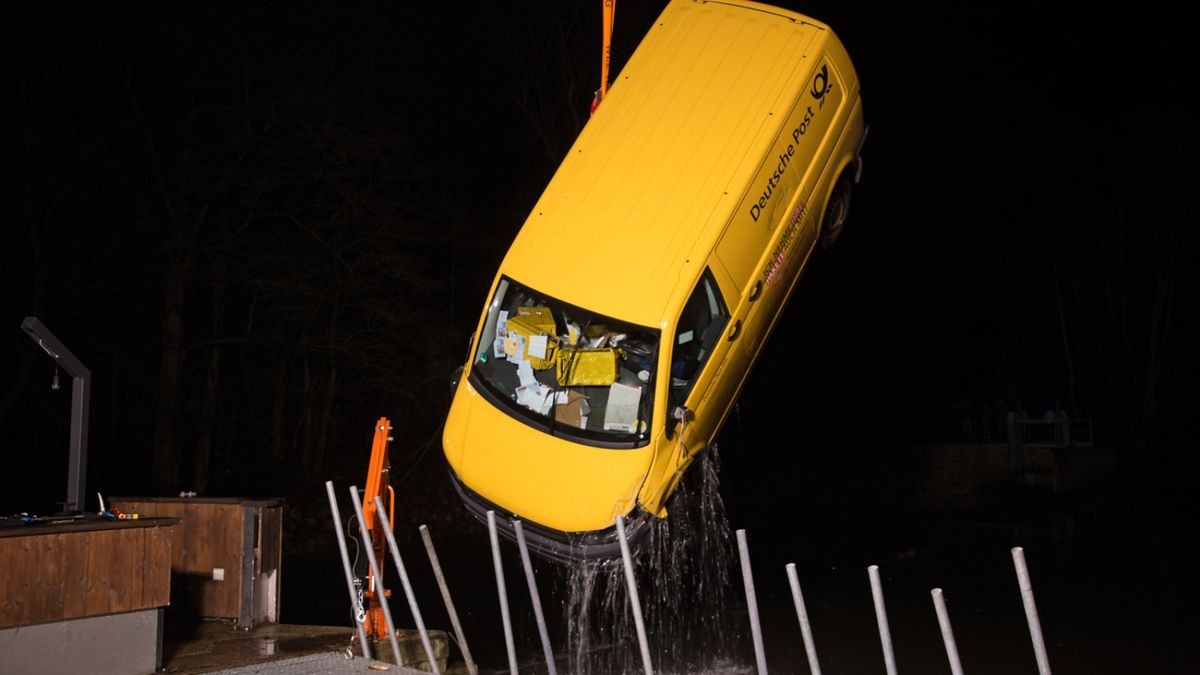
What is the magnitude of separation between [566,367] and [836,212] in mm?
4354

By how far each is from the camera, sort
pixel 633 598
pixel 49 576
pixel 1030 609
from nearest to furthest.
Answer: pixel 1030 609 → pixel 633 598 → pixel 49 576

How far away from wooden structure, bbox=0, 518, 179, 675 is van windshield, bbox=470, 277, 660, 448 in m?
3.16

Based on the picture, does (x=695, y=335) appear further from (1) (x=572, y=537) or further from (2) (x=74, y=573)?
(2) (x=74, y=573)

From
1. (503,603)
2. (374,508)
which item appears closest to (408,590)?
(503,603)

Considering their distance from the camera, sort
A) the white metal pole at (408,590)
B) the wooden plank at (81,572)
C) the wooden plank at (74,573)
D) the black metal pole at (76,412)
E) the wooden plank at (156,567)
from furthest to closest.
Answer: the black metal pole at (76,412)
the white metal pole at (408,590)
the wooden plank at (156,567)
the wooden plank at (74,573)
the wooden plank at (81,572)

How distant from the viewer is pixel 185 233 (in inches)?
790

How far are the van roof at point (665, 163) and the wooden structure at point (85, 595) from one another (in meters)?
3.96

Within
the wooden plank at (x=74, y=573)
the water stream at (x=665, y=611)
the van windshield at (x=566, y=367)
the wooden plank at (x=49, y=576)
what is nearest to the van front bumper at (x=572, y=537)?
the water stream at (x=665, y=611)

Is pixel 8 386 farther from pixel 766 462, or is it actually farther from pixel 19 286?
pixel 766 462

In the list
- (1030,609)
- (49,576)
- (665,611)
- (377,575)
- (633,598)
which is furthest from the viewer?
(665,611)

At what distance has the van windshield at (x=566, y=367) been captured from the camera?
33.7 ft

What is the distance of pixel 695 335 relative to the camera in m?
10.8

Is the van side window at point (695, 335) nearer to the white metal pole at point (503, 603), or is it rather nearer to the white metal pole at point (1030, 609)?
the white metal pole at point (503, 603)

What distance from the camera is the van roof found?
10.3 meters
